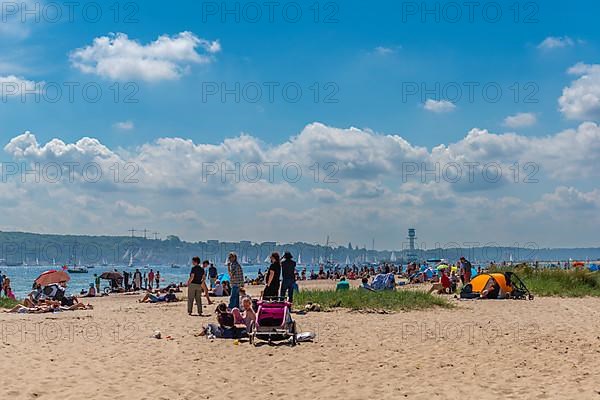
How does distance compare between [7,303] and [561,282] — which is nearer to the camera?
Result: [7,303]

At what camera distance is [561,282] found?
25672mm

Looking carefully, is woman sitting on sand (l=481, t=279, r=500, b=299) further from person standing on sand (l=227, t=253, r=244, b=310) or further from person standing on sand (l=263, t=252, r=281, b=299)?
person standing on sand (l=227, t=253, r=244, b=310)

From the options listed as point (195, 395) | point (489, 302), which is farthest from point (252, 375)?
point (489, 302)

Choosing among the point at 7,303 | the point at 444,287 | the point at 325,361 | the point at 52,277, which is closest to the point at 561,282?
the point at 444,287

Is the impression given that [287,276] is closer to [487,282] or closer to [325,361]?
[325,361]

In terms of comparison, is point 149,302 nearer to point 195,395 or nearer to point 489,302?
point 489,302

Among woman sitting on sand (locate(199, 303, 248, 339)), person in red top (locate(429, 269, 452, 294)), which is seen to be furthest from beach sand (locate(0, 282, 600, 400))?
person in red top (locate(429, 269, 452, 294))

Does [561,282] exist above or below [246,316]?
above

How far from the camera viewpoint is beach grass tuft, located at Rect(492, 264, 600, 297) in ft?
78.3

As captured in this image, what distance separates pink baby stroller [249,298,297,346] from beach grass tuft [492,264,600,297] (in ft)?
46.9

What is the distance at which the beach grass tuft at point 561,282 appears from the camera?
2388 cm

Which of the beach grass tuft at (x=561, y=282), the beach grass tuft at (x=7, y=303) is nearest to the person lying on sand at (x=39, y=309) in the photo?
the beach grass tuft at (x=7, y=303)

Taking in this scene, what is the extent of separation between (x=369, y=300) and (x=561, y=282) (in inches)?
456

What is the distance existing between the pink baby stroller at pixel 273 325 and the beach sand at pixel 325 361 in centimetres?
39
